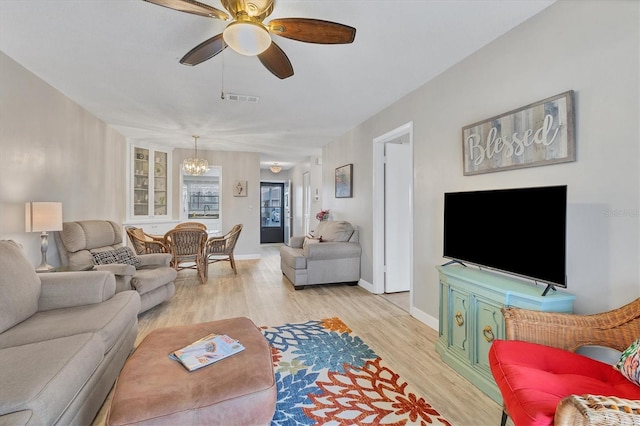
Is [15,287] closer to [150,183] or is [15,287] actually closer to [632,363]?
[632,363]

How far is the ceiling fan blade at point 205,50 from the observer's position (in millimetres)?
1904

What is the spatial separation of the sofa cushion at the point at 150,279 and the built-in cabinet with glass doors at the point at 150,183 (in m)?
2.86

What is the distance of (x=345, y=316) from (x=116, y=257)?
2718 millimetres

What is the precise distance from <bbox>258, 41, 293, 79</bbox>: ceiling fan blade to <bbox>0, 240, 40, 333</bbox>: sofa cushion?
6.80 ft

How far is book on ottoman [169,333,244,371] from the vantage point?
145 centimetres

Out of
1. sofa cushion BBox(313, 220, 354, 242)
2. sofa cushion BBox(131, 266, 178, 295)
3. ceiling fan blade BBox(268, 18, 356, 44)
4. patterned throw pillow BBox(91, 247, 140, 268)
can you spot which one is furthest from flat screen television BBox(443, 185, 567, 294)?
patterned throw pillow BBox(91, 247, 140, 268)

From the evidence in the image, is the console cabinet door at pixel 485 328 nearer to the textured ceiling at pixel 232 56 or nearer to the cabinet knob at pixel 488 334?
the cabinet knob at pixel 488 334

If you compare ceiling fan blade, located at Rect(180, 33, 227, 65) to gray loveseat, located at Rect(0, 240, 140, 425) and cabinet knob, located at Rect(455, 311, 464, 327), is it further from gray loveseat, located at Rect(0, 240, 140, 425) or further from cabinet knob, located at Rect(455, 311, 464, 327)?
cabinet knob, located at Rect(455, 311, 464, 327)

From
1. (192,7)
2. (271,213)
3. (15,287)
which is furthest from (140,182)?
(192,7)

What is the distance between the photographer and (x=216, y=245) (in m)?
5.08

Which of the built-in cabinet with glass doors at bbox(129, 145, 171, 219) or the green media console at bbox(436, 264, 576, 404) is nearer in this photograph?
the green media console at bbox(436, 264, 576, 404)

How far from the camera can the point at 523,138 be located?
6.57ft

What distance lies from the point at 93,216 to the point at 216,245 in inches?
70.3

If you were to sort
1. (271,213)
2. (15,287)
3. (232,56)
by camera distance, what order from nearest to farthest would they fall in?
(15,287)
(232,56)
(271,213)
